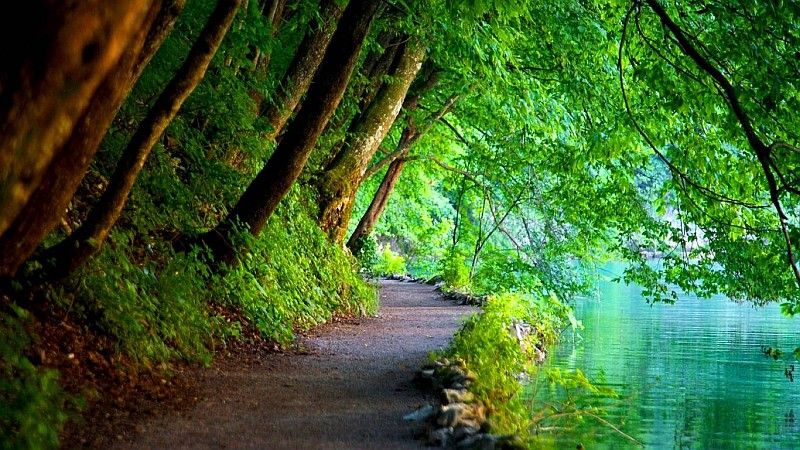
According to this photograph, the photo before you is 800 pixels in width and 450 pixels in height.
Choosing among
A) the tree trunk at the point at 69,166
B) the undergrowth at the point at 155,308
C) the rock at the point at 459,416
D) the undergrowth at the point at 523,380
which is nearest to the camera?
the undergrowth at the point at 155,308

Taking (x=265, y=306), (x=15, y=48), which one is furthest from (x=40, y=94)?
(x=265, y=306)

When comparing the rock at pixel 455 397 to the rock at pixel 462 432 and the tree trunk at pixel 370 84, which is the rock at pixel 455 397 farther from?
the tree trunk at pixel 370 84

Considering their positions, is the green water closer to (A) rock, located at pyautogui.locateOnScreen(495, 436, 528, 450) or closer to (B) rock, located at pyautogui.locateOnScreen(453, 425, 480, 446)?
(B) rock, located at pyautogui.locateOnScreen(453, 425, 480, 446)

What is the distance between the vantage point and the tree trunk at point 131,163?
6.79 m

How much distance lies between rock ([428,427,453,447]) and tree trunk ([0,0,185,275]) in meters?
2.86

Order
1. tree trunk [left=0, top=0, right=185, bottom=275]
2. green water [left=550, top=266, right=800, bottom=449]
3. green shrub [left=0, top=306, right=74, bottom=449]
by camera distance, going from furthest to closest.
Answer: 1. green water [left=550, top=266, right=800, bottom=449]
2. tree trunk [left=0, top=0, right=185, bottom=275]
3. green shrub [left=0, top=306, right=74, bottom=449]

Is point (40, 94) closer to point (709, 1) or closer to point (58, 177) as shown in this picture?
point (58, 177)

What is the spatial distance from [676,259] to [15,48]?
39.3ft

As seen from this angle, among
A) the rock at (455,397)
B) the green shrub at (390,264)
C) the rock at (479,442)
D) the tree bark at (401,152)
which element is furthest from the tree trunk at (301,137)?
the green shrub at (390,264)

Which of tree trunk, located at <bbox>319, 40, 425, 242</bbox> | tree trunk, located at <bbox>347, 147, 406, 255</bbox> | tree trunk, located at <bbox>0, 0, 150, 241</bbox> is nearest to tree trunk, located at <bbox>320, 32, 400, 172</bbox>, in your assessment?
tree trunk, located at <bbox>319, 40, 425, 242</bbox>

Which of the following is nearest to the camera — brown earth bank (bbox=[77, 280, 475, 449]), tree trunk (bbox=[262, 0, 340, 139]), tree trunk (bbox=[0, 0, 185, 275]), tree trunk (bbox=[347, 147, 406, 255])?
tree trunk (bbox=[0, 0, 185, 275])

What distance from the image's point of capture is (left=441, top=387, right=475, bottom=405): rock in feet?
21.6

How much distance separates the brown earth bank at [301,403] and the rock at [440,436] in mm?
94

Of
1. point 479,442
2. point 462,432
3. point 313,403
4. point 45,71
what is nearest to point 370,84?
point 313,403
